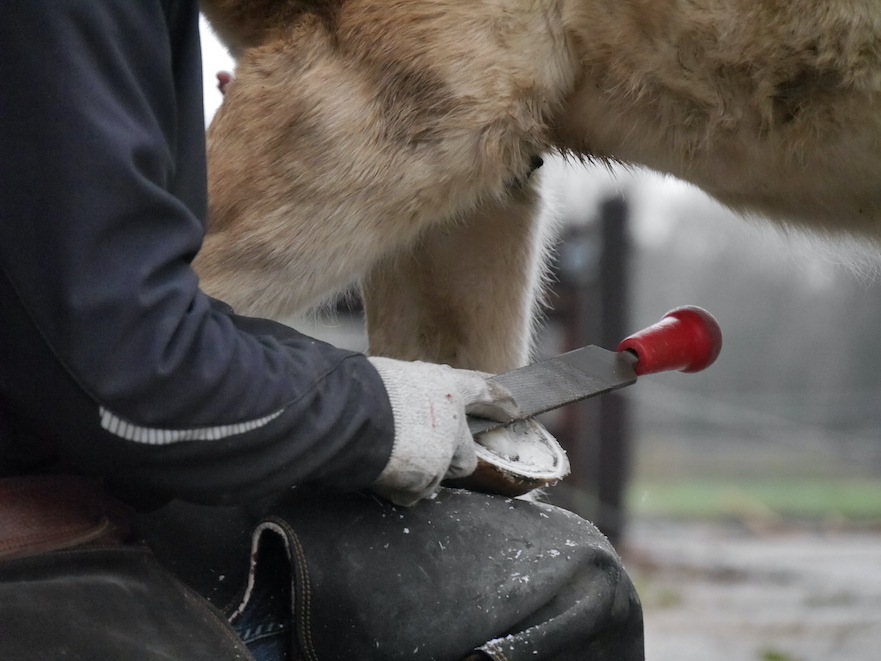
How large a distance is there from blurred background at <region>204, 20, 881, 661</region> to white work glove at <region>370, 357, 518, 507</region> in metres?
0.68

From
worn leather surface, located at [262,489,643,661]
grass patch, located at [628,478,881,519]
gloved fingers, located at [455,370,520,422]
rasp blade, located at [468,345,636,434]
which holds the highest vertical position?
gloved fingers, located at [455,370,520,422]

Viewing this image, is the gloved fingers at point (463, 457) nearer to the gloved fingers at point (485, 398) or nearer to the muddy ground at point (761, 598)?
the gloved fingers at point (485, 398)

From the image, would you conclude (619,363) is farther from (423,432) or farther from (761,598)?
(761,598)

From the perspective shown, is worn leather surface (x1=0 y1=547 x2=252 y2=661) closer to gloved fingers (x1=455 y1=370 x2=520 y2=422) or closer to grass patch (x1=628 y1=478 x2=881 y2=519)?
gloved fingers (x1=455 y1=370 x2=520 y2=422)

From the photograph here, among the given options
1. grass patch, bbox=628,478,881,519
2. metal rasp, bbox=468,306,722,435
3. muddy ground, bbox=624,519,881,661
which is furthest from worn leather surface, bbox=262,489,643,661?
grass patch, bbox=628,478,881,519

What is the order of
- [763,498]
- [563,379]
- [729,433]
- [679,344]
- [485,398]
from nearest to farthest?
[485,398]
[563,379]
[679,344]
[763,498]
[729,433]

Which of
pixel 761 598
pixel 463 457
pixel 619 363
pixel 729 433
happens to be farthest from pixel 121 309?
pixel 729 433

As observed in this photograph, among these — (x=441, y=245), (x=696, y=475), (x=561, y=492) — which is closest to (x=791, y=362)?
(x=696, y=475)

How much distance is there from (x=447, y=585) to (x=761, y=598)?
351cm

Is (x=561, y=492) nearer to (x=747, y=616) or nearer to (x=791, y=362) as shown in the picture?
(x=747, y=616)

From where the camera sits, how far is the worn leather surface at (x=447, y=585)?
93 centimetres

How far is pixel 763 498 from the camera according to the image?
1130 cm

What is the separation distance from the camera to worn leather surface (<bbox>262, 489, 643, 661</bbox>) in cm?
93

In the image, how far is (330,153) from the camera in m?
1.35
